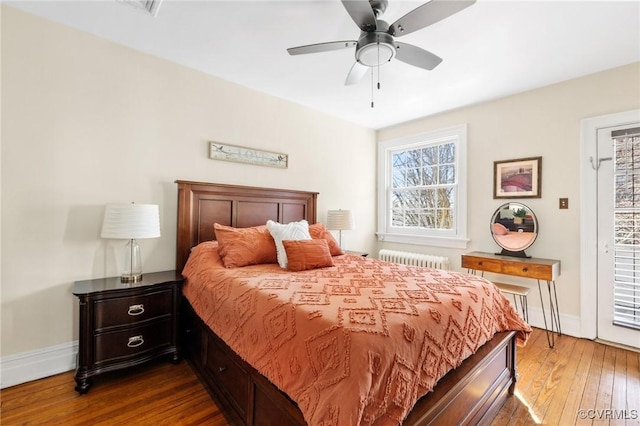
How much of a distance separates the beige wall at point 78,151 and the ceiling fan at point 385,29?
1.45 m

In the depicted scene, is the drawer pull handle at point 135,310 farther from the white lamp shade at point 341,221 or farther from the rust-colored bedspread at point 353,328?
the white lamp shade at point 341,221

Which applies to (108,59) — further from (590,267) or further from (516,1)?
(590,267)

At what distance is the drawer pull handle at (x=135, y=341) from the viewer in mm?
2078

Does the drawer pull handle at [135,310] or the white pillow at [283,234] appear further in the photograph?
the white pillow at [283,234]

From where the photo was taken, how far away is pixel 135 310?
2109mm

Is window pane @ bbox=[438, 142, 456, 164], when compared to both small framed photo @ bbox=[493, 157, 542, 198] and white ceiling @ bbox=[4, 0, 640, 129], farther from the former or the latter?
white ceiling @ bbox=[4, 0, 640, 129]

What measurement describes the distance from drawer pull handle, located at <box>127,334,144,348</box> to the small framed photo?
386cm

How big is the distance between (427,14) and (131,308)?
9.04 feet

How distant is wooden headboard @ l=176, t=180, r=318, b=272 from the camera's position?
8.72ft

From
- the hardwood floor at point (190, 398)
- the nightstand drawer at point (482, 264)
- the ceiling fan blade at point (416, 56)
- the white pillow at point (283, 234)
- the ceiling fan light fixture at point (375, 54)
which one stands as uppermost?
the ceiling fan blade at point (416, 56)

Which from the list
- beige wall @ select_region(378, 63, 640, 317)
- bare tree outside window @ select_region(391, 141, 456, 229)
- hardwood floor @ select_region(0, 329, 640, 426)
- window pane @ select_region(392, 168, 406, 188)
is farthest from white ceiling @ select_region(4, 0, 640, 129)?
hardwood floor @ select_region(0, 329, 640, 426)

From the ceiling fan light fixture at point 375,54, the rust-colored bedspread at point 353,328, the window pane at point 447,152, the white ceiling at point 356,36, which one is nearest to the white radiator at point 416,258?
the window pane at point 447,152

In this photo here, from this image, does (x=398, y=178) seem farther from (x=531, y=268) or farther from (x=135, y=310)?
(x=135, y=310)

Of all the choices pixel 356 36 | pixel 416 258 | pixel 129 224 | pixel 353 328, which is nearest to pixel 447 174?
pixel 416 258
